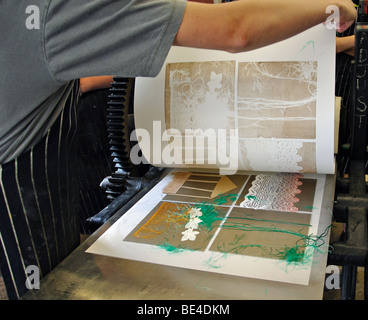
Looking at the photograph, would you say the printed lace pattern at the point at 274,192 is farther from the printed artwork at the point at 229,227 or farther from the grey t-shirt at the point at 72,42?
the grey t-shirt at the point at 72,42

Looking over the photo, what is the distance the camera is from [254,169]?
926mm

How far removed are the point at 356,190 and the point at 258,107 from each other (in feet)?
0.88

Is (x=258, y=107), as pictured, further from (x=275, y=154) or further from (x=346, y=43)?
(x=346, y=43)

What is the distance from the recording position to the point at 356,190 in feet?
2.70

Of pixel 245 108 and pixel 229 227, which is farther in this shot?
pixel 245 108

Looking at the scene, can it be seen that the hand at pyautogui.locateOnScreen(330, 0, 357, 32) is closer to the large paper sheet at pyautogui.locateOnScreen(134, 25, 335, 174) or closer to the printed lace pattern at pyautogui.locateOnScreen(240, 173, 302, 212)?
the large paper sheet at pyautogui.locateOnScreen(134, 25, 335, 174)

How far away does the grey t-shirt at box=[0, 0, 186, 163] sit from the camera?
52 centimetres

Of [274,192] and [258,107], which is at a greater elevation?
[258,107]

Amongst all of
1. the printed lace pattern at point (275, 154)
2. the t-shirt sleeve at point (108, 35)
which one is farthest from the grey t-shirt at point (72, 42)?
the printed lace pattern at point (275, 154)

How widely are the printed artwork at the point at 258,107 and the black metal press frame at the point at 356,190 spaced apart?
0.09 m

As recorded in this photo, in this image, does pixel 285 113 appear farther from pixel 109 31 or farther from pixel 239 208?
pixel 109 31

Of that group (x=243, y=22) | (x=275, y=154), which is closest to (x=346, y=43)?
(x=275, y=154)

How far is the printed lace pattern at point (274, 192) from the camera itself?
78 centimetres

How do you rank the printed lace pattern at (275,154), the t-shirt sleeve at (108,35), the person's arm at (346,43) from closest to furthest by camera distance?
the t-shirt sleeve at (108,35), the printed lace pattern at (275,154), the person's arm at (346,43)
